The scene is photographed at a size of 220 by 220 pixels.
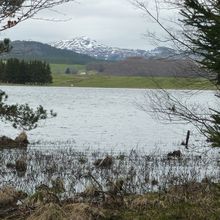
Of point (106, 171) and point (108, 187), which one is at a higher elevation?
point (108, 187)

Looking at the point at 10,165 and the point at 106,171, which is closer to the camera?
the point at 106,171

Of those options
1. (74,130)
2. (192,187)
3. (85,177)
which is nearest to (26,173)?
(85,177)

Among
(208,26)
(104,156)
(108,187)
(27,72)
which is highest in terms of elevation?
(208,26)

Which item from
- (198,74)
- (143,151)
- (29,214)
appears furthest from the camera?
(143,151)

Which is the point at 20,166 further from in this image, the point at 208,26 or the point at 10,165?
the point at 208,26

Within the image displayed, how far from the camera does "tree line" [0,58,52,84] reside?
11405cm

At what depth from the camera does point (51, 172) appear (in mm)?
21578

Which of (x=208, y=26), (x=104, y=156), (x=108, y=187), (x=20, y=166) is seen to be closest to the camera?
(x=208, y=26)

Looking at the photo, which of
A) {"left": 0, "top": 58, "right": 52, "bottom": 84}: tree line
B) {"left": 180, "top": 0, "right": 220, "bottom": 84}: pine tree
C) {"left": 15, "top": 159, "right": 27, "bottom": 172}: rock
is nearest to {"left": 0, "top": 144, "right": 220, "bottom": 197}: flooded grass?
{"left": 15, "top": 159, "right": 27, "bottom": 172}: rock

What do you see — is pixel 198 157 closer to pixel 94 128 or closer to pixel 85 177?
pixel 85 177

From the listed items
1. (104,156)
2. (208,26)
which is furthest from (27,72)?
(208,26)

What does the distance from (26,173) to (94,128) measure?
102ft

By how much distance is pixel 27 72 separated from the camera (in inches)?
5128

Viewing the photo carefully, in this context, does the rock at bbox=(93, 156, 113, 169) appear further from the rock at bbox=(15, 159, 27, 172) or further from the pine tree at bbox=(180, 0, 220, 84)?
the pine tree at bbox=(180, 0, 220, 84)
